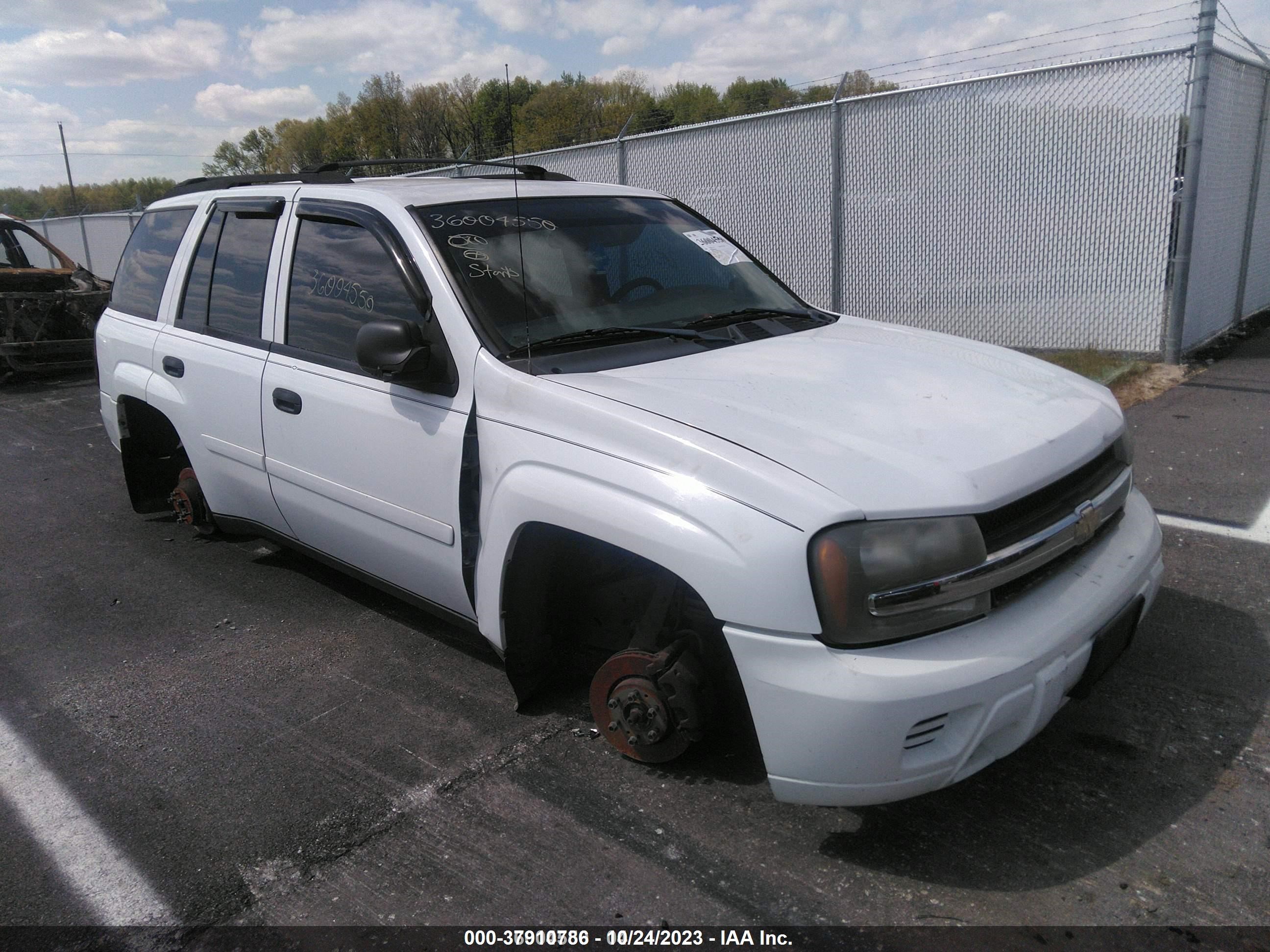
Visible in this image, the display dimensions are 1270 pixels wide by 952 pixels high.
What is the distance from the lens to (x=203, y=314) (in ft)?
13.8

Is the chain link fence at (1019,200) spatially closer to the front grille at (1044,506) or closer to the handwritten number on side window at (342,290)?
the front grille at (1044,506)

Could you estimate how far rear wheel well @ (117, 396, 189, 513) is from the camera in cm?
483

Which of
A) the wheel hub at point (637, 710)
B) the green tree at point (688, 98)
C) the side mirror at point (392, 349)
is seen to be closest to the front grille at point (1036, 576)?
the wheel hub at point (637, 710)

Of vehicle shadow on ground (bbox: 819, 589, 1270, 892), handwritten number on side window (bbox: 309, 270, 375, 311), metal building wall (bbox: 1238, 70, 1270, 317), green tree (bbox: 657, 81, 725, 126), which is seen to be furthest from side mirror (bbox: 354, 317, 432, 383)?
green tree (bbox: 657, 81, 725, 126)

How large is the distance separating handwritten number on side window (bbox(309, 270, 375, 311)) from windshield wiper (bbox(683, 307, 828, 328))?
115cm

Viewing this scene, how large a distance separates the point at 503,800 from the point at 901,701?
1274 mm

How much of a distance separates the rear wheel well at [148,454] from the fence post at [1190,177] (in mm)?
7632

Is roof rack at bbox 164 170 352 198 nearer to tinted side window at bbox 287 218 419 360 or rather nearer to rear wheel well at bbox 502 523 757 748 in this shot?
tinted side window at bbox 287 218 419 360

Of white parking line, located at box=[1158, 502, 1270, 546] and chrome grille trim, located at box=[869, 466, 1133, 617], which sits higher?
chrome grille trim, located at box=[869, 466, 1133, 617]

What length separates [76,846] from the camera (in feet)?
8.69

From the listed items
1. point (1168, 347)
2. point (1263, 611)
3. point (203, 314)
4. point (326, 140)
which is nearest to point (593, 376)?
point (203, 314)

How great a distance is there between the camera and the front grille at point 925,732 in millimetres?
2141

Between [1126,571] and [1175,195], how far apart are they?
21.5 ft

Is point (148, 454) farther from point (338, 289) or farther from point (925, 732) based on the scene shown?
point (925, 732)
